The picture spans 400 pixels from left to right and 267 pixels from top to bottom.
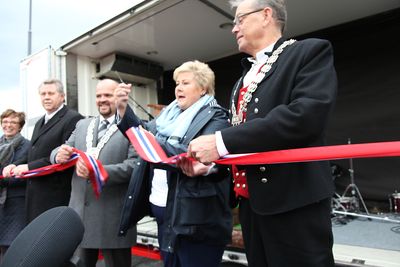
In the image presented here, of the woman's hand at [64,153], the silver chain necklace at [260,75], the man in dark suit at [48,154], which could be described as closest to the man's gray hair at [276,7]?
the silver chain necklace at [260,75]

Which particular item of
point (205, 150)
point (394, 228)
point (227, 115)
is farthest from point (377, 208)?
point (205, 150)

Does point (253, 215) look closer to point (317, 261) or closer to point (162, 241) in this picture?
point (317, 261)

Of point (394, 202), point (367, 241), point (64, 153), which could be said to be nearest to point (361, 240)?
point (367, 241)

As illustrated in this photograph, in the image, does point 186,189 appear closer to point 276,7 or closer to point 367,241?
point 276,7

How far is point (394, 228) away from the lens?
3473 millimetres

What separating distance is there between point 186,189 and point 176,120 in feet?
1.57

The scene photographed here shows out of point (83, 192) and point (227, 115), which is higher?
point (227, 115)

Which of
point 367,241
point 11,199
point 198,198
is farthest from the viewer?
point 11,199

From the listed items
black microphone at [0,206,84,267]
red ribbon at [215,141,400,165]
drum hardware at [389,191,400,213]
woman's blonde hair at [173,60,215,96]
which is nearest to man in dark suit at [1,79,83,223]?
woman's blonde hair at [173,60,215,96]

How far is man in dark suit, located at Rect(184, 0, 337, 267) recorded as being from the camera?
4.11ft

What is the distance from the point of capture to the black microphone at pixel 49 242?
35.8 inches

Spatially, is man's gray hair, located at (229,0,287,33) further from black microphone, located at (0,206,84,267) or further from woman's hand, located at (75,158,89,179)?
woman's hand, located at (75,158,89,179)

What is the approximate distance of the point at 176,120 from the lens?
6.93ft

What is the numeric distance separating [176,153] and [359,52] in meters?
3.85
